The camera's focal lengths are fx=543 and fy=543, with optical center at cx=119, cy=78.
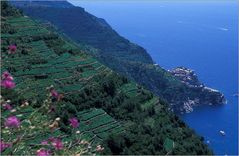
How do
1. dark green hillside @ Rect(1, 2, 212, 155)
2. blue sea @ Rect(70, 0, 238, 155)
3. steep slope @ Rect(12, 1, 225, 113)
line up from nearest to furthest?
1. dark green hillside @ Rect(1, 2, 212, 155)
2. blue sea @ Rect(70, 0, 238, 155)
3. steep slope @ Rect(12, 1, 225, 113)

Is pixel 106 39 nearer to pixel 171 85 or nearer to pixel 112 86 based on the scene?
pixel 171 85

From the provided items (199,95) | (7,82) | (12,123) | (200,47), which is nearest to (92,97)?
(7,82)

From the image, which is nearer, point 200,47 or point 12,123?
point 12,123

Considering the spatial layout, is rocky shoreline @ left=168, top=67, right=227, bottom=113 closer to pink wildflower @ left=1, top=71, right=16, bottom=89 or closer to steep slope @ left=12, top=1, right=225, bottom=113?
steep slope @ left=12, top=1, right=225, bottom=113

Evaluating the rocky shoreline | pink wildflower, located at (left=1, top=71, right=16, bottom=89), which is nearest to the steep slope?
the rocky shoreline

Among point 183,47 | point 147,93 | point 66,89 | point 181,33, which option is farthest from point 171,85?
point 181,33

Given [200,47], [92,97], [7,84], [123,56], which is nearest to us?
[7,84]

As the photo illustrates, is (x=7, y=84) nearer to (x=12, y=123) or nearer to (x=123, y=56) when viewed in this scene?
(x=12, y=123)
